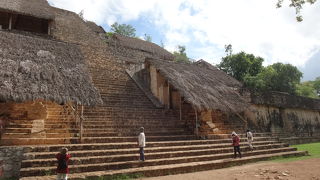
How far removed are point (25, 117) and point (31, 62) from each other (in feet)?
6.41

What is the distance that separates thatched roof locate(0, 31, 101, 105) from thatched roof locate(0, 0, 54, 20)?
8.49 metres

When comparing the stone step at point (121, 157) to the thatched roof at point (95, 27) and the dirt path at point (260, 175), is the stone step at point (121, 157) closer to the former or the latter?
the dirt path at point (260, 175)

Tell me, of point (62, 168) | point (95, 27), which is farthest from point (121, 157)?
point (95, 27)

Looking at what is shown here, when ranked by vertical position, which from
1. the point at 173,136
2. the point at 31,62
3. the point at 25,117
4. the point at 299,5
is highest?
the point at 299,5

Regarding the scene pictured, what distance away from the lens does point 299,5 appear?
31.8ft

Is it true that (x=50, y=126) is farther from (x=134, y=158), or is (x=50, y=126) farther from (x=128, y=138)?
(x=134, y=158)

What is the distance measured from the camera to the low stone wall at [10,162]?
259 inches

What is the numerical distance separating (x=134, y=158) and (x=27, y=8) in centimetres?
1551

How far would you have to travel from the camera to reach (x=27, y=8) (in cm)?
1802

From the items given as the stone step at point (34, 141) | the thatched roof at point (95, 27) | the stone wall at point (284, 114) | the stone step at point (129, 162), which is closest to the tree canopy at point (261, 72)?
the stone wall at point (284, 114)

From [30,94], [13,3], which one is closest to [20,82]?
[30,94]

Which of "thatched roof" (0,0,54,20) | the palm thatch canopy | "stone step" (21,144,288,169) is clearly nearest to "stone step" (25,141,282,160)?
"stone step" (21,144,288,169)

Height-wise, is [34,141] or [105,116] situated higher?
[105,116]

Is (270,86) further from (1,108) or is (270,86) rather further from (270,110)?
Result: (1,108)
